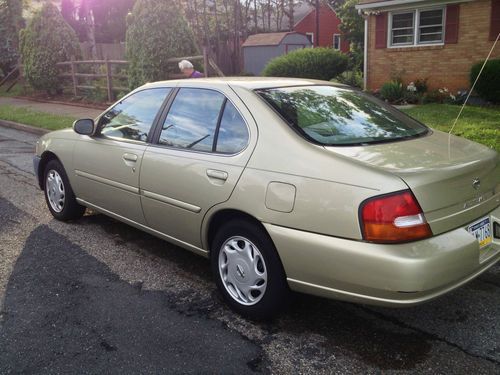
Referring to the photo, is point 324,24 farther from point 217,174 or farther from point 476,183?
point 476,183

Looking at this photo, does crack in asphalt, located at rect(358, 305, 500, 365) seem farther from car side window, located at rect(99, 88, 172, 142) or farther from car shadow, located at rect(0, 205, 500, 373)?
car side window, located at rect(99, 88, 172, 142)

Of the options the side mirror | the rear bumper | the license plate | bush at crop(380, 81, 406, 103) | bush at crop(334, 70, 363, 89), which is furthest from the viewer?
bush at crop(334, 70, 363, 89)

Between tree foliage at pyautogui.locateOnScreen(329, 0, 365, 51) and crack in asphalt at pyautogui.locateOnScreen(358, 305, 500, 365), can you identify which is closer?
crack in asphalt at pyautogui.locateOnScreen(358, 305, 500, 365)

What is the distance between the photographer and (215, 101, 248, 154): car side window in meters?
3.39

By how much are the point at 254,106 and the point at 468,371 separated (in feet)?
6.54

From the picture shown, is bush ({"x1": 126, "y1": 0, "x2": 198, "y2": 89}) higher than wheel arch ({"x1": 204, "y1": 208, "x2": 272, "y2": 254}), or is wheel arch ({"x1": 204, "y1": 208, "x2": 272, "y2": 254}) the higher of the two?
bush ({"x1": 126, "y1": 0, "x2": 198, "y2": 89})

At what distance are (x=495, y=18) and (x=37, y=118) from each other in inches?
476

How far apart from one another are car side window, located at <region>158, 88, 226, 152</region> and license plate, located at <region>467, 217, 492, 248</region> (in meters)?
1.72

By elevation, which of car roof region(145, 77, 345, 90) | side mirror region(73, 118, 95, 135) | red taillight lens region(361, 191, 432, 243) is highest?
car roof region(145, 77, 345, 90)

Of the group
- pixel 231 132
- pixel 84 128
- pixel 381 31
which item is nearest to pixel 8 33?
pixel 381 31

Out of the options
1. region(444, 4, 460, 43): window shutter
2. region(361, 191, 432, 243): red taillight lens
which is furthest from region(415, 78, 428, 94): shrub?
region(361, 191, 432, 243): red taillight lens

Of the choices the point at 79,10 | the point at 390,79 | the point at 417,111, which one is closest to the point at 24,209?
the point at 417,111

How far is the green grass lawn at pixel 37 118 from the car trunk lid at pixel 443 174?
33.1ft

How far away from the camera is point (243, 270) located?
131 inches
